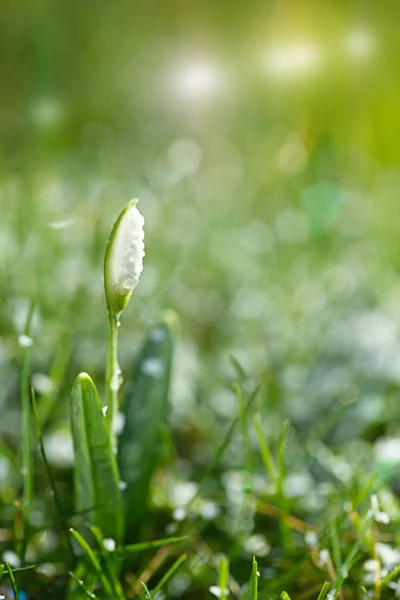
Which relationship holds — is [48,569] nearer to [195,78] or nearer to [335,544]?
[335,544]

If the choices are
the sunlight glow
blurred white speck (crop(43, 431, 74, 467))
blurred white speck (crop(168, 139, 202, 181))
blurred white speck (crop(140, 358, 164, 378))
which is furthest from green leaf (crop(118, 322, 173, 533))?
the sunlight glow

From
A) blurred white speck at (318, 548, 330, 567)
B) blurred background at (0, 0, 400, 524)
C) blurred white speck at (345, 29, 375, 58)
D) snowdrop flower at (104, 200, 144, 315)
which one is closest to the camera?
snowdrop flower at (104, 200, 144, 315)

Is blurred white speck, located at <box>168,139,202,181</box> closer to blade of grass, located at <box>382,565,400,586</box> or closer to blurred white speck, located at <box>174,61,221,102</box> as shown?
blurred white speck, located at <box>174,61,221,102</box>

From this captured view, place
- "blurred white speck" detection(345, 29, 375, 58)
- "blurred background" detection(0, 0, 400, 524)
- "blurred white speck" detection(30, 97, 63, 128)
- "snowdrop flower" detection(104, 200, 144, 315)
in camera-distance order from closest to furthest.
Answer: "snowdrop flower" detection(104, 200, 144, 315)
"blurred background" detection(0, 0, 400, 524)
"blurred white speck" detection(345, 29, 375, 58)
"blurred white speck" detection(30, 97, 63, 128)

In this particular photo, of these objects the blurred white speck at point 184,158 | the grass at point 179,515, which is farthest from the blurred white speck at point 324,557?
the blurred white speck at point 184,158

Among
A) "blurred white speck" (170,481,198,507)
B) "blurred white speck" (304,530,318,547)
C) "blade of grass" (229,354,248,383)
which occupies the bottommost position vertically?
"blurred white speck" (170,481,198,507)

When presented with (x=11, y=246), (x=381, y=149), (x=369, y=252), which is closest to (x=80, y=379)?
(x=11, y=246)

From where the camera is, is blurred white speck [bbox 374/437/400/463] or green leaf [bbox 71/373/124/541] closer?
green leaf [bbox 71/373/124/541]
